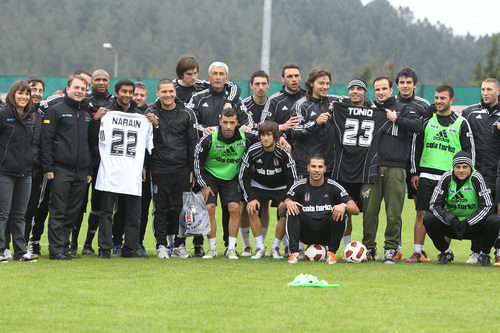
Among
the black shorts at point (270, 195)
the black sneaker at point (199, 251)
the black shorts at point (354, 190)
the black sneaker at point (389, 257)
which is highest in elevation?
the black shorts at point (354, 190)

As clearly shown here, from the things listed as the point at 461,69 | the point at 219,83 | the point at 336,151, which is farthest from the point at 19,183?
the point at 461,69

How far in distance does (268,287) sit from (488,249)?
11.1ft

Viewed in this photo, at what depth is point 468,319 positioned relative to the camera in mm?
6031

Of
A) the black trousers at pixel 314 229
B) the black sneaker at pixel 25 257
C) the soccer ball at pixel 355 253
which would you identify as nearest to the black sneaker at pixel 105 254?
the black sneaker at pixel 25 257

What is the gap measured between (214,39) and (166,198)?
311 ft

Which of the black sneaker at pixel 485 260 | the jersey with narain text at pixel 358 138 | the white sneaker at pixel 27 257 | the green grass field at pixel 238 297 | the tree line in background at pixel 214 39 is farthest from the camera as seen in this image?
the tree line in background at pixel 214 39

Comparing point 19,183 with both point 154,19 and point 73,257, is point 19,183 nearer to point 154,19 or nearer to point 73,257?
point 73,257

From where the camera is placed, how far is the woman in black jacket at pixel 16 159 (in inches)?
344

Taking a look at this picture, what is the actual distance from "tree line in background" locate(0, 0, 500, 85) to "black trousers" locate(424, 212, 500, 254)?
82.2 m

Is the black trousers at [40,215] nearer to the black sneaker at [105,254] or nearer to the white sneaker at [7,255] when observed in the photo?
the white sneaker at [7,255]

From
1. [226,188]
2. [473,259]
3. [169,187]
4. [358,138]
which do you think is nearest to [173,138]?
[169,187]

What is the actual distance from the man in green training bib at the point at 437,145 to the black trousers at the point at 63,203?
4.14 meters

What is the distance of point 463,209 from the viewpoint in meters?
9.43

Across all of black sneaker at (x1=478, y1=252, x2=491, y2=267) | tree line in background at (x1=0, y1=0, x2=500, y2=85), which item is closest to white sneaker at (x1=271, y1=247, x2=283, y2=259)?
black sneaker at (x1=478, y1=252, x2=491, y2=267)
